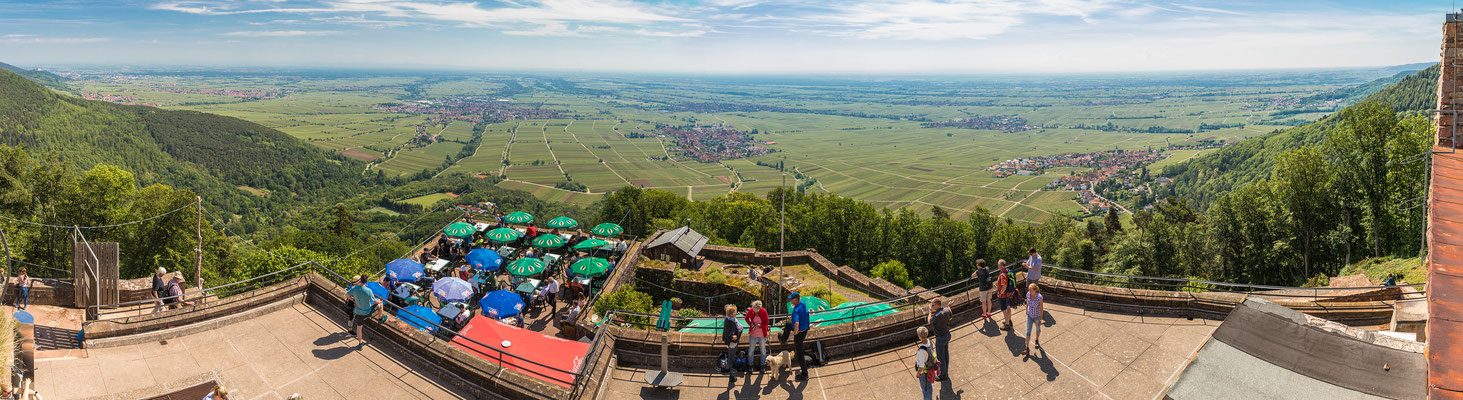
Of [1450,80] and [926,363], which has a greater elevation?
[1450,80]

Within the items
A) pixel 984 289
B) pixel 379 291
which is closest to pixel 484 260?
pixel 379 291

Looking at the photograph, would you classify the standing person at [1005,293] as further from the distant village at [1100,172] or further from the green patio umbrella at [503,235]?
the distant village at [1100,172]

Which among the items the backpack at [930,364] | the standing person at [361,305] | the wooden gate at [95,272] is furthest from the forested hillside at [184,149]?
the backpack at [930,364]

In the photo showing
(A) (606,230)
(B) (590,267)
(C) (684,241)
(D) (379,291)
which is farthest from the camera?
(A) (606,230)

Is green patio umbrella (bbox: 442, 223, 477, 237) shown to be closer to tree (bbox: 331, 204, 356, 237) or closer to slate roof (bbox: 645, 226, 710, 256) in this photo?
slate roof (bbox: 645, 226, 710, 256)

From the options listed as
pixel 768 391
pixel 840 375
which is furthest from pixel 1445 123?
pixel 768 391

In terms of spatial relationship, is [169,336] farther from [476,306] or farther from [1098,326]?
[1098,326]

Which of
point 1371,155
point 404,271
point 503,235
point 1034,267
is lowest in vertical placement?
point 404,271

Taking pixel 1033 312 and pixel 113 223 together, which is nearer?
pixel 1033 312

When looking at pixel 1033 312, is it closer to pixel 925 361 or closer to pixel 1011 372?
pixel 1011 372
